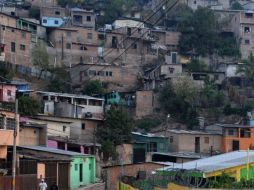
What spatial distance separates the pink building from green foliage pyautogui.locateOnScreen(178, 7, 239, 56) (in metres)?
24.6

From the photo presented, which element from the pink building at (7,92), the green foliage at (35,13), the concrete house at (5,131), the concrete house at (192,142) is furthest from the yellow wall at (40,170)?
the green foliage at (35,13)

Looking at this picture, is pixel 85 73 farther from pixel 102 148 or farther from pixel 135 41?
pixel 102 148

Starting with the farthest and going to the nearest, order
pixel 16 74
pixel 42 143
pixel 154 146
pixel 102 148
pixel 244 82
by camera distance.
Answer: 1. pixel 244 82
2. pixel 16 74
3. pixel 154 146
4. pixel 102 148
5. pixel 42 143

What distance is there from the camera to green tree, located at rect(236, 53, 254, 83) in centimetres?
5919

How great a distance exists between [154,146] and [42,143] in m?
10.7

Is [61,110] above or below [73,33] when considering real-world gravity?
below

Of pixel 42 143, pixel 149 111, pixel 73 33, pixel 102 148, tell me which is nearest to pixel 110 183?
pixel 42 143

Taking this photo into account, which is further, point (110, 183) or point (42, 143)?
point (42, 143)

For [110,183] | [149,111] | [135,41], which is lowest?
→ [110,183]

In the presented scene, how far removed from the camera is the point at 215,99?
5616 centimetres

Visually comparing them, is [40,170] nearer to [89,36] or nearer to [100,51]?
[100,51]

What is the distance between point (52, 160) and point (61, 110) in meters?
17.6

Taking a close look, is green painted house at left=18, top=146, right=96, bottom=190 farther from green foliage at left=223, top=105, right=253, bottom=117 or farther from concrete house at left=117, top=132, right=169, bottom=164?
green foliage at left=223, top=105, right=253, bottom=117

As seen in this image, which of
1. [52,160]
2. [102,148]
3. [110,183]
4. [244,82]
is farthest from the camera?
[244,82]
